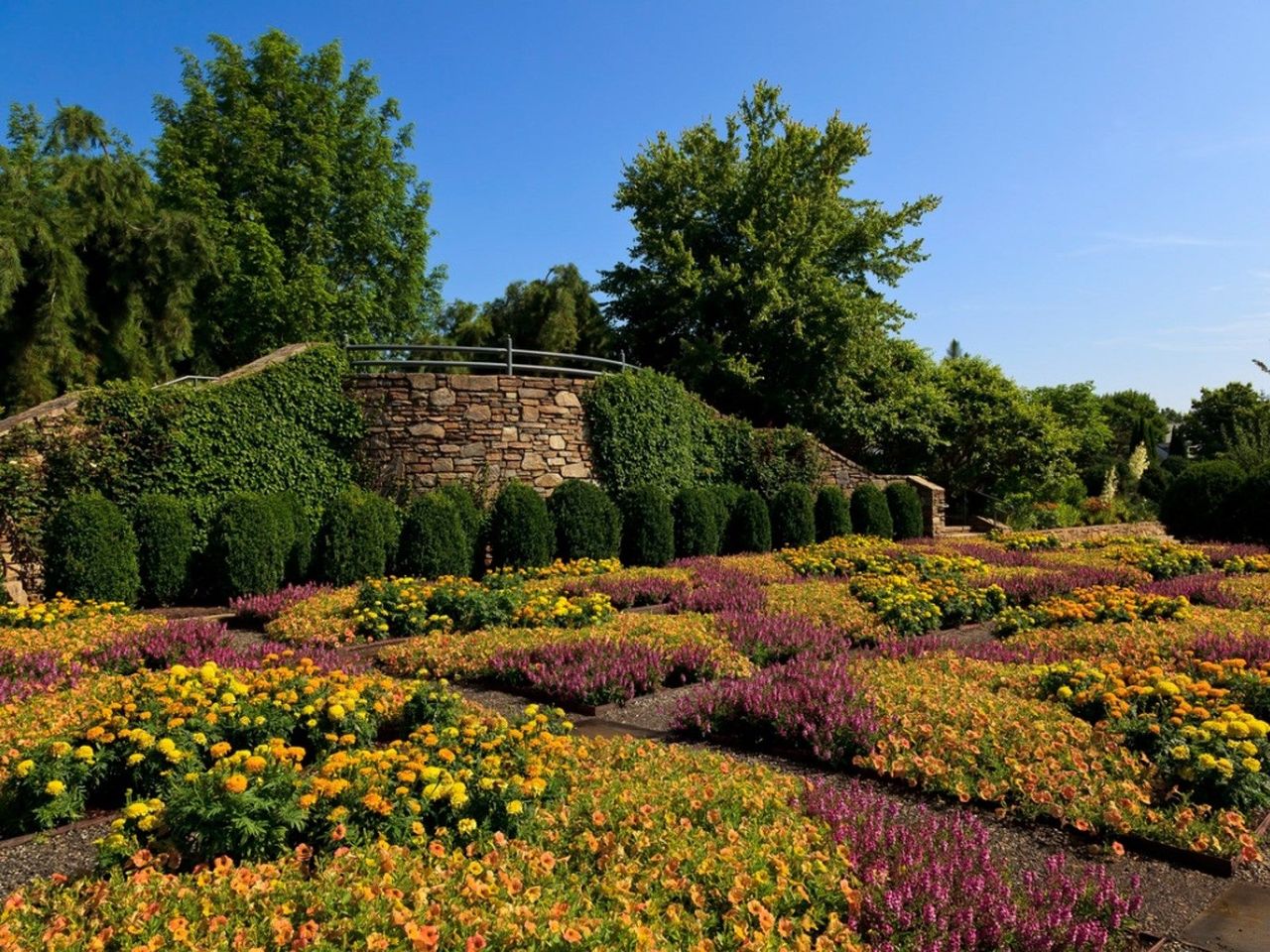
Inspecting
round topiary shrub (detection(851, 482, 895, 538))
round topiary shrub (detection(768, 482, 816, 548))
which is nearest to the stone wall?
round topiary shrub (detection(768, 482, 816, 548))

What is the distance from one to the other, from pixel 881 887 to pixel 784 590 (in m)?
6.66

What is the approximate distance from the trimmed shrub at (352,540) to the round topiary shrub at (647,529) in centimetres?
391

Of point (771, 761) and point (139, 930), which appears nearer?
point (139, 930)

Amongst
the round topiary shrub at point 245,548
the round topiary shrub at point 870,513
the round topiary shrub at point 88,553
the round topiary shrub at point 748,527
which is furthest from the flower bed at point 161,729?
the round topiary shrub at point 870,513

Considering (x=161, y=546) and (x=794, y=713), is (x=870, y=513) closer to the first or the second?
(x=161, y=546)

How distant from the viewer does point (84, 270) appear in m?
14.7

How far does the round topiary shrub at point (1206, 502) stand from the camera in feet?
58.9

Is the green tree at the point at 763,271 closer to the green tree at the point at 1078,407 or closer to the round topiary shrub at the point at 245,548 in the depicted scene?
the green tree at the point at 1078,407

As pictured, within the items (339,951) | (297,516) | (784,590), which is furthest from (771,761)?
(297,516)

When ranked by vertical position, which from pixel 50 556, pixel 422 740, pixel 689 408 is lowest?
pixel 422 740

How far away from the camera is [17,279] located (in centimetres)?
1324

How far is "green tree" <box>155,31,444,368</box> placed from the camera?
2133 centimetres

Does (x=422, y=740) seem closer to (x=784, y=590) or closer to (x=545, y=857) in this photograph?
(x=545, y=857)

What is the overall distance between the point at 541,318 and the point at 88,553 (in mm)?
22476
